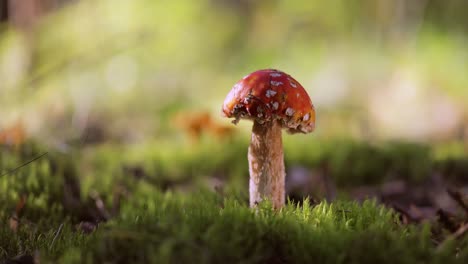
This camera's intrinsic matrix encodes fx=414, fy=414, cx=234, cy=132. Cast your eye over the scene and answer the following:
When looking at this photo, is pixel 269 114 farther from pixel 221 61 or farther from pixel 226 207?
pixel 221 61

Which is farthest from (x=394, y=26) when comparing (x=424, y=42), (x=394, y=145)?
(x=394, y=145)

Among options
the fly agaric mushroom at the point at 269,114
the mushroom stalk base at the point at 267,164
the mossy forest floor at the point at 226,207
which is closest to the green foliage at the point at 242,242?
the mossy forest floor at the point at 226,207

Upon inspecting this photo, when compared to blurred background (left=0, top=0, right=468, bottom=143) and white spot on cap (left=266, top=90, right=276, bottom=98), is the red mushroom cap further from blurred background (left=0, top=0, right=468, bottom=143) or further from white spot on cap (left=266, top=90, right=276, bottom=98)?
blurred background (left=0, top=0, right=468, bottom=143)

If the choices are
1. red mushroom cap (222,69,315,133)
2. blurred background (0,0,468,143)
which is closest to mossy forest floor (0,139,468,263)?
red mushroom cap (222,69,315,133)

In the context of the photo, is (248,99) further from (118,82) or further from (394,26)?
(118,82)

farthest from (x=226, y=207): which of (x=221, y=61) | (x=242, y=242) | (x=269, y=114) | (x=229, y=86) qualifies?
(x=221, y=61)
